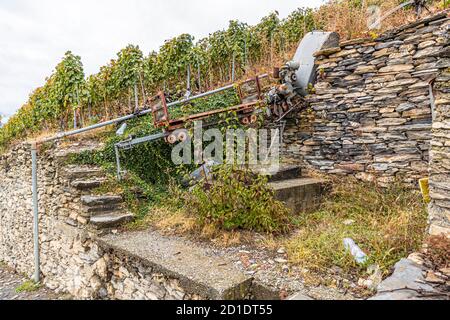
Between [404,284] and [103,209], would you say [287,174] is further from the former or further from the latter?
[404,284]

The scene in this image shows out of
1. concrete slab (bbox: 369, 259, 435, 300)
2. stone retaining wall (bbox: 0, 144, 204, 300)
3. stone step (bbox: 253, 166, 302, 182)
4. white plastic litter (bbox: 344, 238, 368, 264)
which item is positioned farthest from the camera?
stone step (bbox: 253, 166, 302, 182)

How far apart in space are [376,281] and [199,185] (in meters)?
2.50

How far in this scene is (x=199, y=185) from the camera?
4.41 meters

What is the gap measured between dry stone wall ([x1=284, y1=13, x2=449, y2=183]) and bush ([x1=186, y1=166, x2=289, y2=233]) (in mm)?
1869

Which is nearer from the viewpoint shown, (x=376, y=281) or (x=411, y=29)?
(x=376, y=281)

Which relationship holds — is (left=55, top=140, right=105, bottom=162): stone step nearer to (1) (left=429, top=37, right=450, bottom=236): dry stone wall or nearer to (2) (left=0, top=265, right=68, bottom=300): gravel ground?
(2) (left=0, top=265, right=68, bottom=300): gravel ground

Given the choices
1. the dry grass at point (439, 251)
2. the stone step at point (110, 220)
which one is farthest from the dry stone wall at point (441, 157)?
the stone step at point (110, 220)

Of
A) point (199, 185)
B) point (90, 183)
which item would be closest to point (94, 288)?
point (90, 183)

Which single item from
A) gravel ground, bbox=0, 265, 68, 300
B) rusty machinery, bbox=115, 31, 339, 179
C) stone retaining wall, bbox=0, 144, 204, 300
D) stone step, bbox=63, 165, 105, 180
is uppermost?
rusty machinery, bbox=115, 31, 339, 179

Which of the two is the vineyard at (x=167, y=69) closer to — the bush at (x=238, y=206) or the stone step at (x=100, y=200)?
the stone step at (x=100, y=200)

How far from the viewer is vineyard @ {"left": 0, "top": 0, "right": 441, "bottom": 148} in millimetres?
8555

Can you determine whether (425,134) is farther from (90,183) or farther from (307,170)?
(90,183)

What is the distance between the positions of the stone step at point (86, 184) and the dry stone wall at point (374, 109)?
359 cm

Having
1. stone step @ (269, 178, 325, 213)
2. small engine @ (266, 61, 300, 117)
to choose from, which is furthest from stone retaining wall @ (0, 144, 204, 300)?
small engine @ (266, 61, 300, 117)
